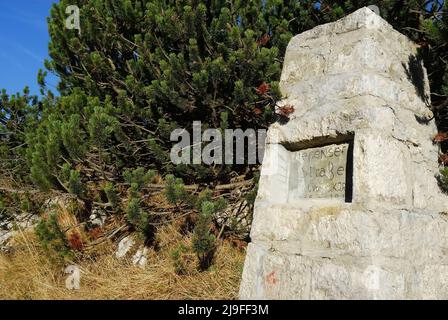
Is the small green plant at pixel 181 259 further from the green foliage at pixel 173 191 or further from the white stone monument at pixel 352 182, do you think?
the white stone monument at pixel 352 182

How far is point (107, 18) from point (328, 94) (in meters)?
2.43

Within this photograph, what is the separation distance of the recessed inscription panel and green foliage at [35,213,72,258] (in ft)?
7.18

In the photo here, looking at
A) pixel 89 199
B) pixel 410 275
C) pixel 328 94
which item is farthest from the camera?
pixel 89 199

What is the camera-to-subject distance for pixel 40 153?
3490mm

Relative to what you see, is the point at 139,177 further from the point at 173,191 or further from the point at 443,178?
the point at 443,178

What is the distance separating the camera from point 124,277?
3783mm

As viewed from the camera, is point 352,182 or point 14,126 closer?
point 352,182

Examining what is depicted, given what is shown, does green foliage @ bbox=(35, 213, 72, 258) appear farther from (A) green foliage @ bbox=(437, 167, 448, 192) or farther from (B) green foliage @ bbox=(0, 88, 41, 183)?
(A) green foliage @ bbox=(437, 167, 448, 192)

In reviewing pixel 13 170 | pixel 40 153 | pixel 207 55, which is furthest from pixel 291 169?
pixel 13 170

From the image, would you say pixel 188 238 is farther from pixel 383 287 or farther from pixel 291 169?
pixel 383 287

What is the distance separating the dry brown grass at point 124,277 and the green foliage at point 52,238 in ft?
0.54

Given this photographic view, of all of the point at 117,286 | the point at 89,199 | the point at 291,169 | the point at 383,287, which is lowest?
the point at 117,286

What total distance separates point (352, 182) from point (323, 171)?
313 mm

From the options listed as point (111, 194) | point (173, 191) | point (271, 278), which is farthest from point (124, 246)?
point (271, 278)
